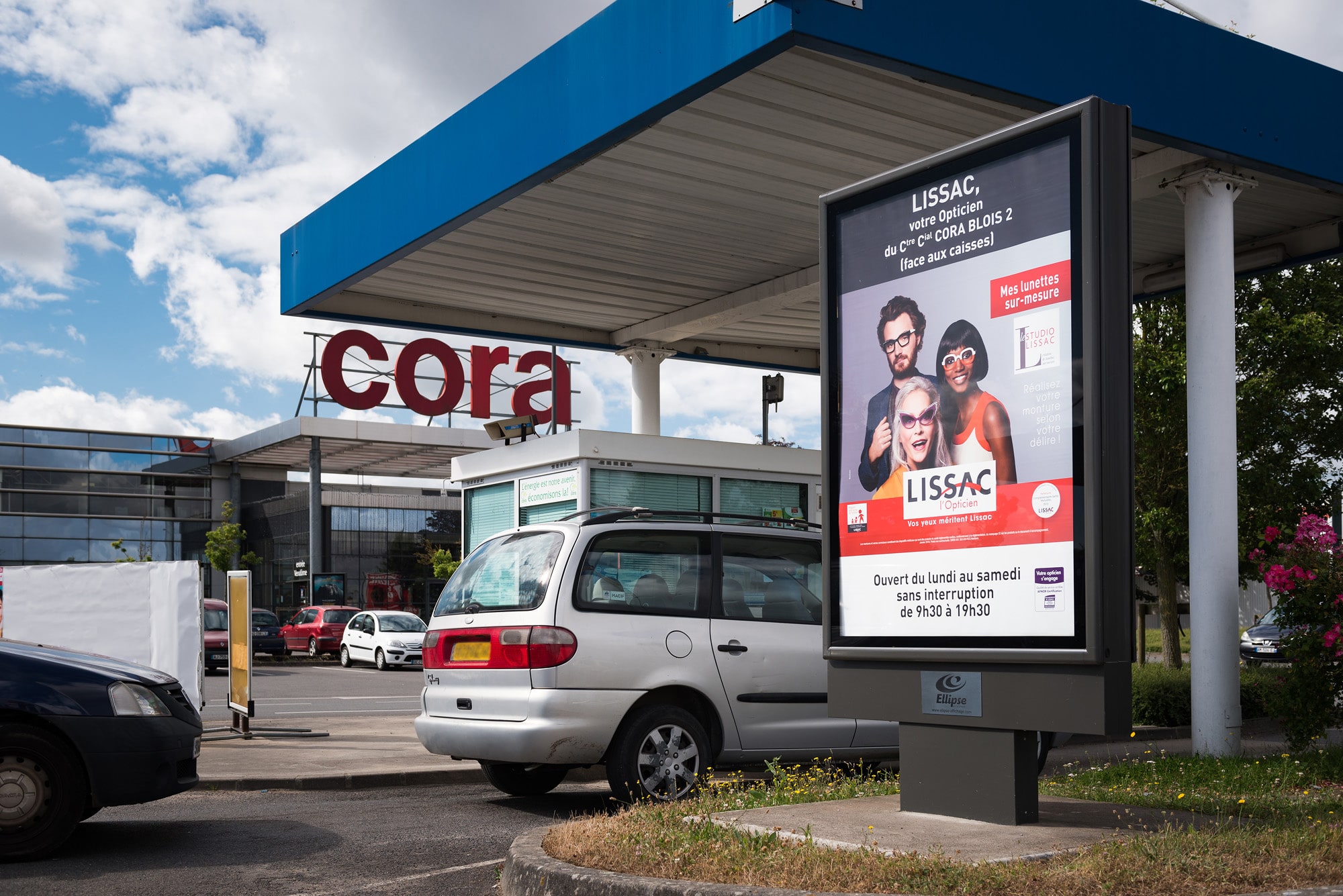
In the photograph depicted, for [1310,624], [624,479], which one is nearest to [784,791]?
[1310,624]

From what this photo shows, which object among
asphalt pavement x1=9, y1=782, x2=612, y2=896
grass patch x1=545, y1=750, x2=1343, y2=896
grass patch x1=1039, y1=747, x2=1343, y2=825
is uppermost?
grass patch x1=545, y1=750, x2=1343, y2=896

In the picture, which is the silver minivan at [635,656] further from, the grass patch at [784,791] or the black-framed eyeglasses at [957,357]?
the black-framed eyeglasses at [957,357]

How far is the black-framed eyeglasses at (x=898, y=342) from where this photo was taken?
6.32 m

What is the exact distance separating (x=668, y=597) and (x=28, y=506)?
172 feet

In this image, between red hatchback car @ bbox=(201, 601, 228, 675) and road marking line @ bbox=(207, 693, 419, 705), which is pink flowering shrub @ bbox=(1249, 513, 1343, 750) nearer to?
road marking line @ bbox=(207, 693, 419, 705)

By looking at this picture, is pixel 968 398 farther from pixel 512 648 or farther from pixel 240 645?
pixel 240 645

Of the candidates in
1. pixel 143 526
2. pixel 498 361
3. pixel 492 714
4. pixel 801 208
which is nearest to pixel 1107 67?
pixel 801 208

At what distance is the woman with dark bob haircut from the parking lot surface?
11.4 m

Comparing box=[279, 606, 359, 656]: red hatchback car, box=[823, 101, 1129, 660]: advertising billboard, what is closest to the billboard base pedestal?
box=[823, 101, 1129, 660]: advertising billboard

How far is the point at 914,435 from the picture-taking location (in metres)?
6.21

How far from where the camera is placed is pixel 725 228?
12.6 m

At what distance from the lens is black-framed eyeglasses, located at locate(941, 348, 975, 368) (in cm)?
602

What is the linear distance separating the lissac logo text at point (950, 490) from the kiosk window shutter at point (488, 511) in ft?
29.9

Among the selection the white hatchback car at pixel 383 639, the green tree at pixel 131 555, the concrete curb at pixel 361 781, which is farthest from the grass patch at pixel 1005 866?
the green tree at pixel 131 555
